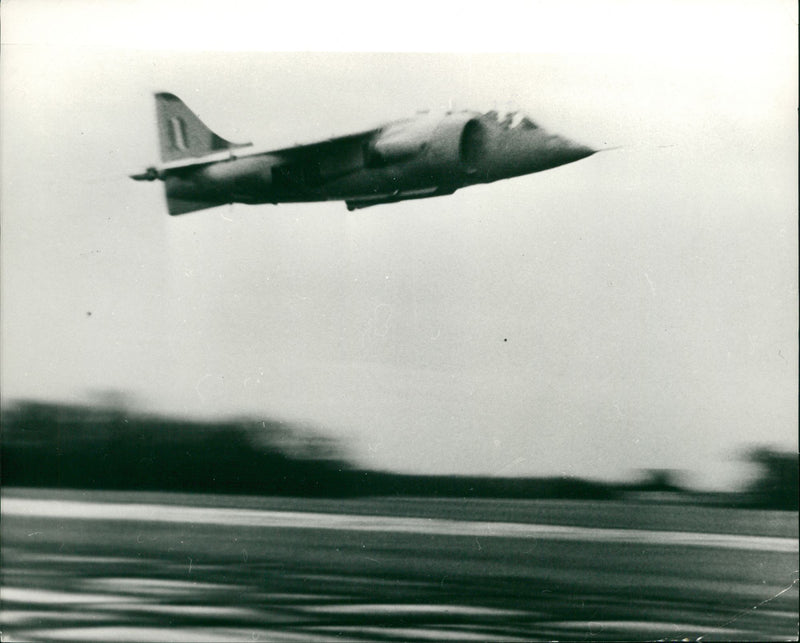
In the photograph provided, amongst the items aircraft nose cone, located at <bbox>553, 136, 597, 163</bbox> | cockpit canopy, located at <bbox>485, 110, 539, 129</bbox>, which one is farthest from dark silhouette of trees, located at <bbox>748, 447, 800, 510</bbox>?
cockpit canopy, located at <bbox>485, 110, 539, 129</bbox>

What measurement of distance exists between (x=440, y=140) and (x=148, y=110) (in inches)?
36.8

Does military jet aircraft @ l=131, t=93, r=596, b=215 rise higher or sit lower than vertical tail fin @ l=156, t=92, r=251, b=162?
lower

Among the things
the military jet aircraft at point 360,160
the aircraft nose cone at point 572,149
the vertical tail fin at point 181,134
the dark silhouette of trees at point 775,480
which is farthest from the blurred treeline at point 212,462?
the aircraft nose cone at point 572,149

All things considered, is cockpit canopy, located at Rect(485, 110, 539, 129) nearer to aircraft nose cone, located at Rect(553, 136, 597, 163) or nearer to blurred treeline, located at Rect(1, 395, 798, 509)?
aircraft nose cone, located at Rect(553, 136, 597, 163)

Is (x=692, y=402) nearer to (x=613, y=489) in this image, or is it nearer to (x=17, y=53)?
(x=613, y=489)

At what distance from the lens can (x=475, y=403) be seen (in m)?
3.04

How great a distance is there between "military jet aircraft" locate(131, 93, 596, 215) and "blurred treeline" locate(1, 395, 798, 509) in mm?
714

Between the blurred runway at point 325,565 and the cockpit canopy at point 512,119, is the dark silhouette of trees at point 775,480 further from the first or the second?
the cockpit canopy at point 512,119

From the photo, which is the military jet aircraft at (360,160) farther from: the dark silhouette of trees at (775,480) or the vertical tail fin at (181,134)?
→ the dark silhouette of trees at (775,480)

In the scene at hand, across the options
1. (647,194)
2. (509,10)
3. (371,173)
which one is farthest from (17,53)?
(647,194)

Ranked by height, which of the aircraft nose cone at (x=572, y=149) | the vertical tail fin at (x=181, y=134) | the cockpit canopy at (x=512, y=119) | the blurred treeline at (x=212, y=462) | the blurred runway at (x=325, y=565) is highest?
the vertical tail fin at (x=181, y=134)

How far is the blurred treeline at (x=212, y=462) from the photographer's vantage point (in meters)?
3.03

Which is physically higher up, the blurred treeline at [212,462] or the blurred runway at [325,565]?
the blurred treeline at [212,462]

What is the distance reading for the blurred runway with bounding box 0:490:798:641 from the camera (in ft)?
10.0
